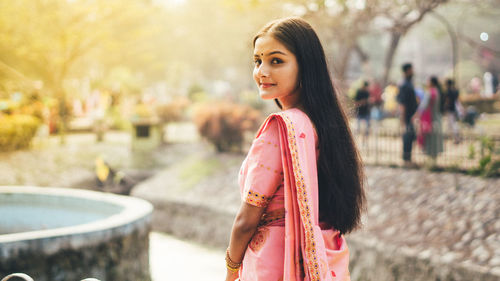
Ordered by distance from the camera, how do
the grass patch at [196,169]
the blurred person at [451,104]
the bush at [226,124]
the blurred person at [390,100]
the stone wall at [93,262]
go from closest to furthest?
the stone wall at [93,262], the blurred person at [451,104], the grass patch at [196,169], the bush at [226,124], the blurred person at [390,100]

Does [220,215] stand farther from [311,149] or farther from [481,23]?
[481,23]

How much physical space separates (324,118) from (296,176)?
0.28m

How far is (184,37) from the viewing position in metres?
40.2

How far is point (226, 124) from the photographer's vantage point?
1348 cm

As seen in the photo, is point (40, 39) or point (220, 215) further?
point (40, 39)

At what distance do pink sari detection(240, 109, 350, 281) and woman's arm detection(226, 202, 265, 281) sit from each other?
1.0 inches

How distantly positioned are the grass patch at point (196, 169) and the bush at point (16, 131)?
5.18 m

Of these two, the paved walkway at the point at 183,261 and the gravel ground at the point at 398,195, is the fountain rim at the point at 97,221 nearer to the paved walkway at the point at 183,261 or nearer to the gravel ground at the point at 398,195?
the paved walkway at the point at 183,261

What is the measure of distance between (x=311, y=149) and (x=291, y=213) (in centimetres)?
23

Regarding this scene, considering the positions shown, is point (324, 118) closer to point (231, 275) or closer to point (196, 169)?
point (231, 275)

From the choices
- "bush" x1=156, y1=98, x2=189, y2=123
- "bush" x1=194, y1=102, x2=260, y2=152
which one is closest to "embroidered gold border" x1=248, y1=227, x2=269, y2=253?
"bush" x1=194, y1=102, x2=260, y2=152

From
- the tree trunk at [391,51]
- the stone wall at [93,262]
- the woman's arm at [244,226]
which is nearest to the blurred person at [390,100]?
the tree trunk at [391,51]

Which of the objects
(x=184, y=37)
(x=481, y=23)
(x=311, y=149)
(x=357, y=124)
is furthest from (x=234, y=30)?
(x=311, y=149)

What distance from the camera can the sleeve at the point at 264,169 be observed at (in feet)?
5.50
